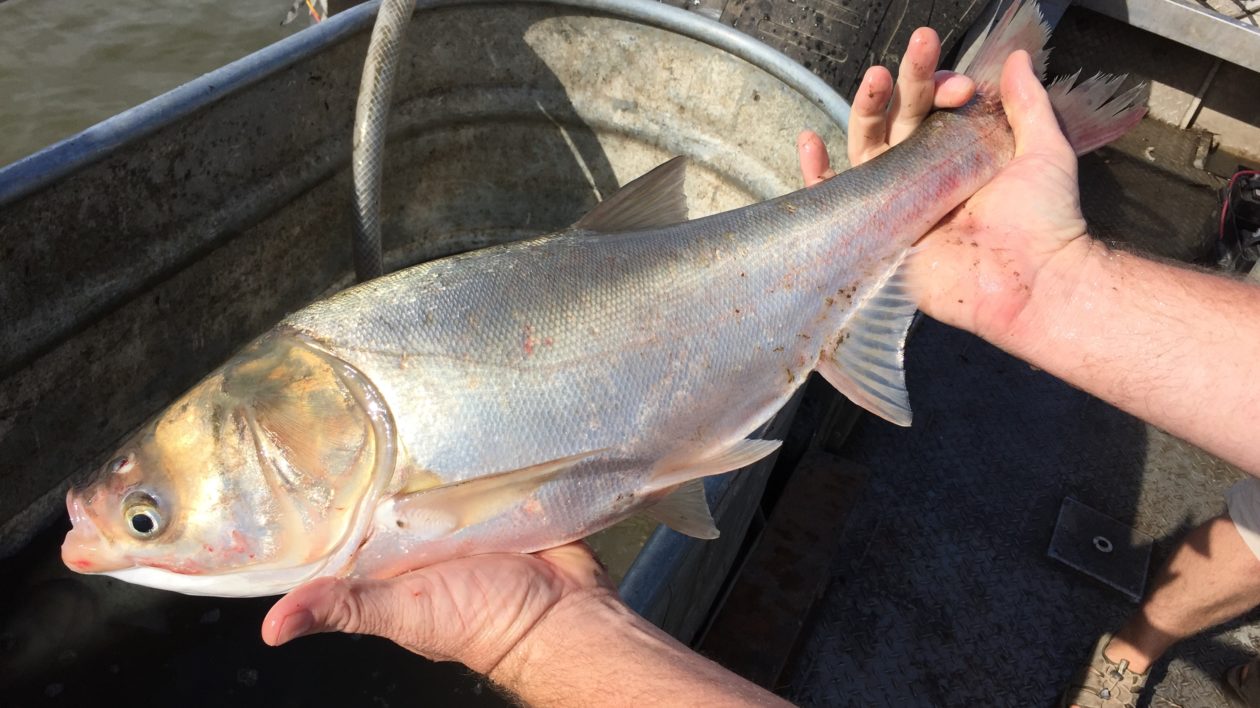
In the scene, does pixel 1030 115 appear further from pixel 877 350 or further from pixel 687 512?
pixel 687 512

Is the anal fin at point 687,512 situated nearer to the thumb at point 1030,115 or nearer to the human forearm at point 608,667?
the human forearm at point 608,667

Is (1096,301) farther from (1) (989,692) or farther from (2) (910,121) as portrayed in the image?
(1) (989,692)

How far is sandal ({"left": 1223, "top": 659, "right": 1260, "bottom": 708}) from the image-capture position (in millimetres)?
2762

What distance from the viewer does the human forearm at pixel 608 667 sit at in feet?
4.95

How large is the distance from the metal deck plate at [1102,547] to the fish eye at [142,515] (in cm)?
302

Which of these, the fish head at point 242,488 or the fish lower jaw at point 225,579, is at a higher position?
the fish head at point 242,488

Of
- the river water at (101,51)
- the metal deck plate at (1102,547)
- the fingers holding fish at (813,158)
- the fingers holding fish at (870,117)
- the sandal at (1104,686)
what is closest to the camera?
the fingers holding fish at (870,117)

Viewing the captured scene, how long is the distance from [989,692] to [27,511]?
3118mm

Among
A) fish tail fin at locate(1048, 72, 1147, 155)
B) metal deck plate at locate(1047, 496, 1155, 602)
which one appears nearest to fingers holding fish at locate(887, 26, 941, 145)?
fish tail fin at locate(1048, 72, 1147, 155)

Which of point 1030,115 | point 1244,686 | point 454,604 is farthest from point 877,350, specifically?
point 1244,686

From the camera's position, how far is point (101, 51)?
21.3ft

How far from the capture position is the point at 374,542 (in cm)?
167

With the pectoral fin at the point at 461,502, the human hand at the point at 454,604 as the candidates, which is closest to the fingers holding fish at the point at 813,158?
the pectoral fin at the point at 461,502

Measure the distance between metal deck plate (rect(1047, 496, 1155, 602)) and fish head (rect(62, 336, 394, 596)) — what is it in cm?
270
